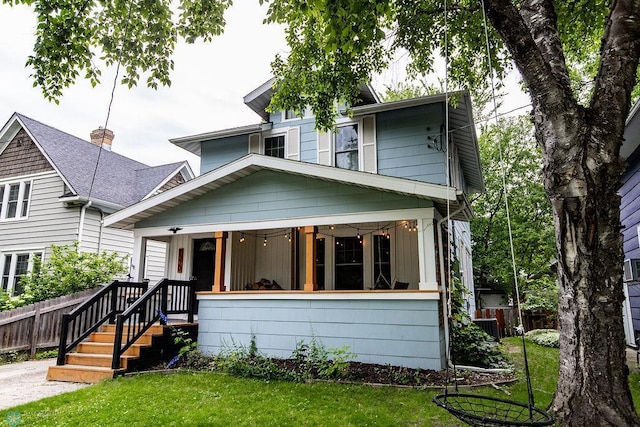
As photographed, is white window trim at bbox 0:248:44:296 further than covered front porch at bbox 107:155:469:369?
Yes

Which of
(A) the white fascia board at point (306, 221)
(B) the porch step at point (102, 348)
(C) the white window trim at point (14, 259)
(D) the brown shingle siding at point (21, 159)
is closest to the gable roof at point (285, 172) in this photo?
(A) the white fascia board at point (306, 221)

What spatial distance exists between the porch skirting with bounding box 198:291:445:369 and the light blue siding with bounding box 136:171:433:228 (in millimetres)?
1493

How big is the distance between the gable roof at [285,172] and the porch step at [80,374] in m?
3.10

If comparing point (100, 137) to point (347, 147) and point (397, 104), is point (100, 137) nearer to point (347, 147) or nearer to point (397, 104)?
point (347, 147)

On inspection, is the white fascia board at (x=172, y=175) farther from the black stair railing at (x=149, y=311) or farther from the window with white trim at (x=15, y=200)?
the black stair railing at (x=149, y=311)

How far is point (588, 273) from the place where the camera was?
2.91m

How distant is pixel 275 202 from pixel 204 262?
11.3 feet

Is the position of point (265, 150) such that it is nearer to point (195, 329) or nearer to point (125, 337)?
point (195, 329)

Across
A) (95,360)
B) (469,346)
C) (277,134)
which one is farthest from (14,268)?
(469,346)

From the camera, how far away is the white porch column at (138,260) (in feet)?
27.9

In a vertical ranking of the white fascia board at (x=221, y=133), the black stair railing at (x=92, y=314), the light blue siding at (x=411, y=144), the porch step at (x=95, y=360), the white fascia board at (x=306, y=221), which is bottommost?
the porch step at (x=95, y=360)

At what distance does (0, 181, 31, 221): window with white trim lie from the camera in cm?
1243

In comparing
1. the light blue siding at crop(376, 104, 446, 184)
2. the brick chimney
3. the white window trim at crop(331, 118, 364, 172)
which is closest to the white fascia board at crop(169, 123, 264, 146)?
the white window trim at crop(331, 118, 364, 172)

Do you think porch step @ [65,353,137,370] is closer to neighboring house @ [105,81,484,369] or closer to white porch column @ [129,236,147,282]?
neighboring house @ [105,81,484,369]
